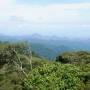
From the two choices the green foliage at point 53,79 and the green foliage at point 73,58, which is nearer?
the green foliage at point 53,79

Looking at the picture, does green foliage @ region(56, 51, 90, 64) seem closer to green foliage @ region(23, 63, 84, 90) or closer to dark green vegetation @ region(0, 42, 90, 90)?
dark green vegetation @ region(0, 42, 90, 90)

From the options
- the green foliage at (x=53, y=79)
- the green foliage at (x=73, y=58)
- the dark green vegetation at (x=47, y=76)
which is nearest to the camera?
the green foliage at (x=53, y=79)

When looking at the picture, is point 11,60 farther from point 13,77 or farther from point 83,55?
point 83,55

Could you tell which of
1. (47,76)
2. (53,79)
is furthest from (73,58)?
(53,79)

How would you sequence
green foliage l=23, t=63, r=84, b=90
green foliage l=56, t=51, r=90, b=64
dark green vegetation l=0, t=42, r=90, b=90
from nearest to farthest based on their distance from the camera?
1. green foliage l=23, t=63, r=84, b=90
2. dark green vegetation l=0, t=42, r=90, b=90
3. green foliage l=56, t=51, r=90, b=64

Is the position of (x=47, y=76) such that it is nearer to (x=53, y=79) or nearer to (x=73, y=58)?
(x=53, y=79)

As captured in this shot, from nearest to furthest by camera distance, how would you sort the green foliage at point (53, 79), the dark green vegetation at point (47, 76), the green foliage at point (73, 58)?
1. the green foliage at point (53, 79)
2. the dark green vegetation at point (47, 76)
3. the green foliage at point (73, 58)

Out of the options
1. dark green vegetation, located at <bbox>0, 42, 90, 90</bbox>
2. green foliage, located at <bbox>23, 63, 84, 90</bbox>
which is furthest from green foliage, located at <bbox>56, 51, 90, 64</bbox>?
green foliage, located at <bbox>23, 63, 84, 90</bbox>

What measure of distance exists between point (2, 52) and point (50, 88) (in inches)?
1441

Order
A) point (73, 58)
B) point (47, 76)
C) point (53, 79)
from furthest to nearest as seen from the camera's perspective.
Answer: point (73, 58) < point (47, 76) < point (53, 79)

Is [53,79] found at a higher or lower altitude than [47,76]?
lower

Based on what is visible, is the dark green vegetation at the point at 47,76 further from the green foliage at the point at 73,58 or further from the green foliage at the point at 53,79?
the green foliage at the point at 73,58

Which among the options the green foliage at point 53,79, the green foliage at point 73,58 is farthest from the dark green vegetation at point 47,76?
the green foliage at point 73,58

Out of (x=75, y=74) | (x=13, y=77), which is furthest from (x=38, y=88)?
(x=13, y=77)
